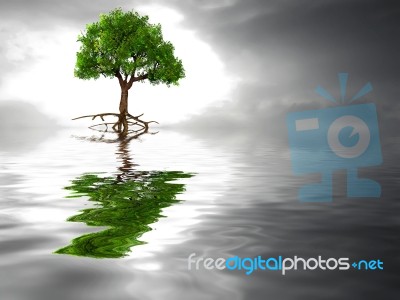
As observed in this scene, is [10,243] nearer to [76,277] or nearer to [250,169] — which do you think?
[76,277]

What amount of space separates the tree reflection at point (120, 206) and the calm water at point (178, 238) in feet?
0.08

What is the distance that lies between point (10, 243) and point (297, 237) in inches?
159

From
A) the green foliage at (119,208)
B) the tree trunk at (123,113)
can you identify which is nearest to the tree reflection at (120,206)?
the green foliage at (119,208)

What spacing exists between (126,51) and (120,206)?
149ft

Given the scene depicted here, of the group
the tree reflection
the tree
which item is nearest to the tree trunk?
the tree

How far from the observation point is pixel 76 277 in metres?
4.61

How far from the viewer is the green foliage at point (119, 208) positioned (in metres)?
5.82

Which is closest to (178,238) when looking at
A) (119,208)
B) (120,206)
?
(119,208)

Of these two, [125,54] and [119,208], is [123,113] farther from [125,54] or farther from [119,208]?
[119,208]

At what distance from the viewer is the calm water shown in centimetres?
434

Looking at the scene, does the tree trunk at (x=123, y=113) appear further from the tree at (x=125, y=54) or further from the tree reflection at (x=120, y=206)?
the tree reflection at (x=120, y=206)

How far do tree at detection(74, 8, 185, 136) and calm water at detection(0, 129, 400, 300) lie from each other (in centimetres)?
4160

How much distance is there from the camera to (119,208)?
27.8 feet

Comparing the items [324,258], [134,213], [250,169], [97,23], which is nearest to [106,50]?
[97,23]
